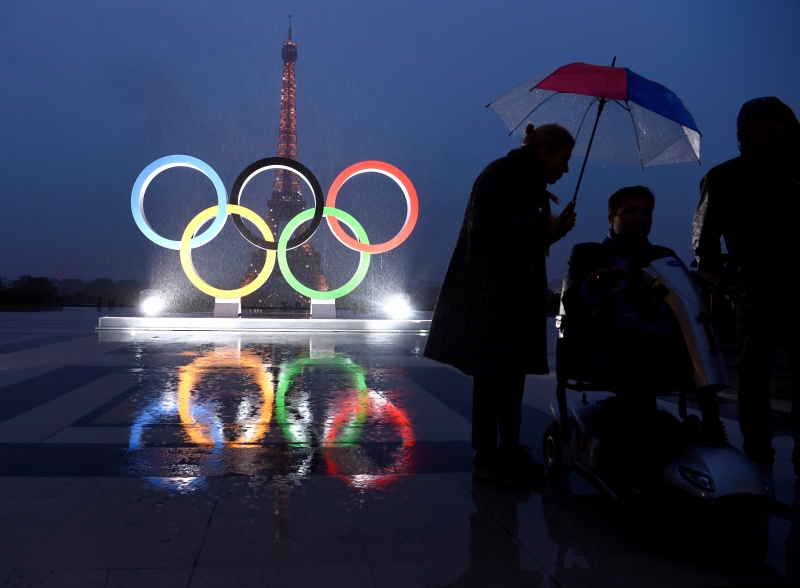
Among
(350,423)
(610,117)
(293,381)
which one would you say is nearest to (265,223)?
(293,381)

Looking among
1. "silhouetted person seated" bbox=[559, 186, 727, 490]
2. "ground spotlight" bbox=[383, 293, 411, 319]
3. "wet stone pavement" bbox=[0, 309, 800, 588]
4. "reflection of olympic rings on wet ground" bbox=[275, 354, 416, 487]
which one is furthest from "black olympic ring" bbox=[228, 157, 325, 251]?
"silhouetted person seated" bbox=[559, 186, 727, 490]

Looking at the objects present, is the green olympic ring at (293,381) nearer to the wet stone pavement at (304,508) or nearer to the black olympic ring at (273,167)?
the wet stone pavement at (304,508)

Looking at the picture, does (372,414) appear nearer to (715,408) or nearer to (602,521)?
(602,521)

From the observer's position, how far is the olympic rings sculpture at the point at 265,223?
13.6 metres

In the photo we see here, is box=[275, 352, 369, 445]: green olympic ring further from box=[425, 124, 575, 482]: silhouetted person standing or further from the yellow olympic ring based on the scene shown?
the yellow olympic ring

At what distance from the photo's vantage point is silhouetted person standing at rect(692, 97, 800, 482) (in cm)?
278

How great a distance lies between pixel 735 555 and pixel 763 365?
114 centimetres

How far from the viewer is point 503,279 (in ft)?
8.75

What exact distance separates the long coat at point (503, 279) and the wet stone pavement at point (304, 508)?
57 cm

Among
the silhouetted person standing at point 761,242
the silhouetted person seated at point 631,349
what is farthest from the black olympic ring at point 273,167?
the silhouetted person seated at point 631,349

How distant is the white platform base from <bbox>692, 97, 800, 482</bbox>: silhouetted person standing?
35.0ft

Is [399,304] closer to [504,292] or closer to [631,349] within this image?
[504,292]

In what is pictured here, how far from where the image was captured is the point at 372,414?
419 centimetres

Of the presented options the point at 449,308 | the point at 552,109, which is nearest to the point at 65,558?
the point at 449,308
